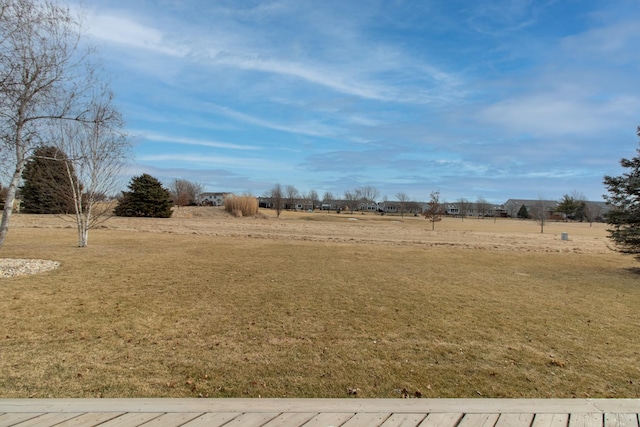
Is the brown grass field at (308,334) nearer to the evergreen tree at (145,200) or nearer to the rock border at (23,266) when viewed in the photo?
the rock border at (23,266)

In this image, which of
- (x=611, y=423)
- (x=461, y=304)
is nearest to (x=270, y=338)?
(x=611, y=423)

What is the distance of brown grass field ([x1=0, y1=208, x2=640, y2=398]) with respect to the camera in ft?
10.8

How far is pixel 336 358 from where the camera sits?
394cm

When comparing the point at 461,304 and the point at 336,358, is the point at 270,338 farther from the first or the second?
the point at 461,304

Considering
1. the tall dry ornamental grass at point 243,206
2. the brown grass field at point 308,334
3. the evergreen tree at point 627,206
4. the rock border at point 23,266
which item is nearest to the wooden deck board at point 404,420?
the brown grass field at point 308,334

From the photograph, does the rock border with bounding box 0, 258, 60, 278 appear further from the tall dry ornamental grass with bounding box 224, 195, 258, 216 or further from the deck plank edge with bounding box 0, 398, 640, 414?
the tall dry ornamental grass with bounding box 224, 195, 258, 216

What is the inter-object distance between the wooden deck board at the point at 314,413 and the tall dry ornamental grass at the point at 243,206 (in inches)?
1870

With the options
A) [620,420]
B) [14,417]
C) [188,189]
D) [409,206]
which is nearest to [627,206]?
[620,420]

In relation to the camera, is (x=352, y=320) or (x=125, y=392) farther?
(x=352, y=320)

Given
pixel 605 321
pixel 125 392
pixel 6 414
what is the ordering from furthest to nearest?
1. pixel 605 321
2. pixel 125 392
3. pixel 6 414

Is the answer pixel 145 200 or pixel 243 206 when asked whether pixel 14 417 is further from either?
pixel 243 206

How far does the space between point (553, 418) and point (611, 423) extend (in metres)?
0.40

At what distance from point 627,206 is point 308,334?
13334 millimetres

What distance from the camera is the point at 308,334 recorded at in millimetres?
4742
